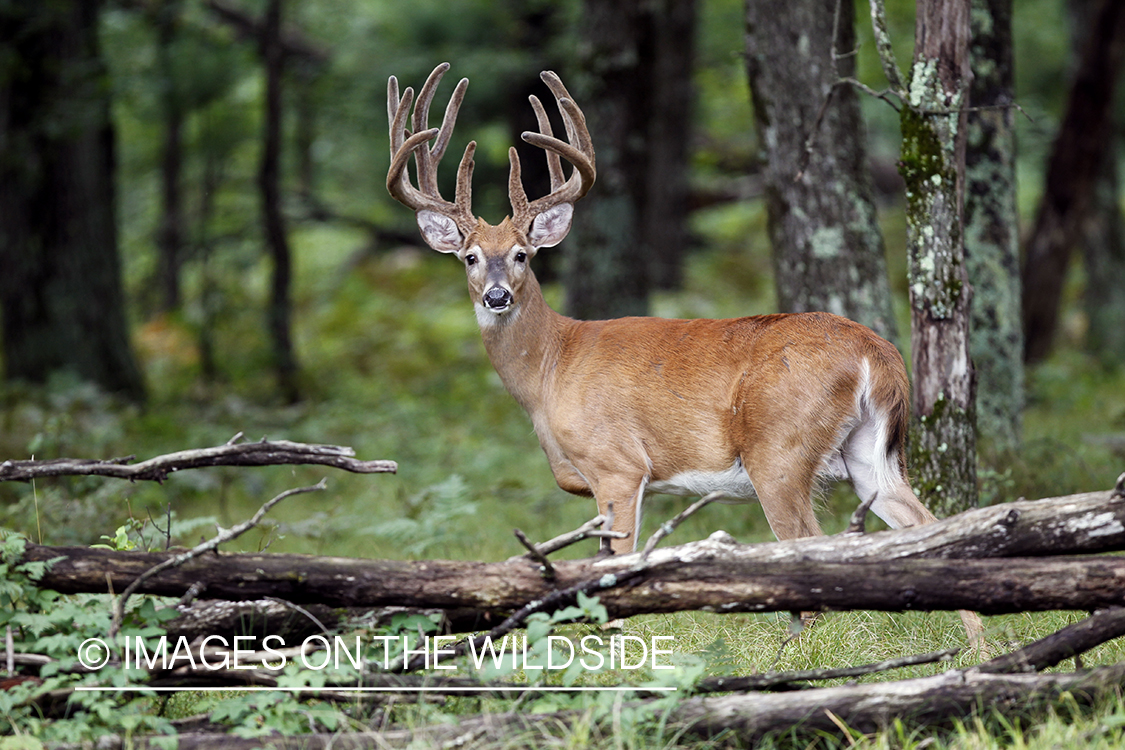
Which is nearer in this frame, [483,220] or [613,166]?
[483,220]

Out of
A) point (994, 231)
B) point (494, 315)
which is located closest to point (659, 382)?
point (494, 315)

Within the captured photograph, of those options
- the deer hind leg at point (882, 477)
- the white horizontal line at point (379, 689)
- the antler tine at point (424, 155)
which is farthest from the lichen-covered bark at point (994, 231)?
the white horizontal line at point (379, 689)

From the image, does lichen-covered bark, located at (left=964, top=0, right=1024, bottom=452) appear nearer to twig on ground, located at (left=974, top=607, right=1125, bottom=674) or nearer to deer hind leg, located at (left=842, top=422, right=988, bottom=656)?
deer hind leg, located at (left=842, top=422, right=988, bottom=656)

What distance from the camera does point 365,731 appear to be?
2.89 meters

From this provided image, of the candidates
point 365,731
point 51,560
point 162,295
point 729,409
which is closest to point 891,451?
point 729,409

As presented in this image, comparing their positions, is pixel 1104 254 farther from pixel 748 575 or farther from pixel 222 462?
pixel 222 462

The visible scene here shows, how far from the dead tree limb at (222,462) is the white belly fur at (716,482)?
5.51 feet

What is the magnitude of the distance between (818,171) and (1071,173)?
554 cm

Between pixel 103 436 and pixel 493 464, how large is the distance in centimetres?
280

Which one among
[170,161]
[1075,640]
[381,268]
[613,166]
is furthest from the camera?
[381,268]

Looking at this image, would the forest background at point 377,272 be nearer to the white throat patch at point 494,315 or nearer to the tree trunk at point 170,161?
the tree trunk at point 170,161

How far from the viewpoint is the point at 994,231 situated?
6.37 m

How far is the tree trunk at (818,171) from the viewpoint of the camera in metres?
5.83

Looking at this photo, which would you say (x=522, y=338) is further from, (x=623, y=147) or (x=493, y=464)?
(x=623, y=147)
